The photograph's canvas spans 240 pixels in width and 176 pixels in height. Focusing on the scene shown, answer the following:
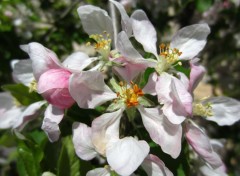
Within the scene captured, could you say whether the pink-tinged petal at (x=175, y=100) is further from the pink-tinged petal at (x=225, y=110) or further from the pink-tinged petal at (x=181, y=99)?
the pink-tinged petal at (x=225, y=110)

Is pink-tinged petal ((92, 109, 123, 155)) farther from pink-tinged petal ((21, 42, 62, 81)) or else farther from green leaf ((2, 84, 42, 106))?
green leaf ((2, 84, 42, 106))

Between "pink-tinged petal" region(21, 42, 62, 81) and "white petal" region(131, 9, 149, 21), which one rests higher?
"white petal" region(131, 9, 149, 21)

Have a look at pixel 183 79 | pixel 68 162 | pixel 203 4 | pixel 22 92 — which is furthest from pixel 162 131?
pixel 203 4

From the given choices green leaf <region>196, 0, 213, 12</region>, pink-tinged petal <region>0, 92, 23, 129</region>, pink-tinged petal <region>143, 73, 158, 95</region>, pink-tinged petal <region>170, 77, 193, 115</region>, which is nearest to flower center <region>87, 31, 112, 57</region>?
pink-tinged petal <region>143, 73, 158, 95</region>

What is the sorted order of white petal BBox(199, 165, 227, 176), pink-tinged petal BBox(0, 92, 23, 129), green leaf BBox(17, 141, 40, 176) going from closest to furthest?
green leaf BBox(17, 141, 40, 176)
white petal BBox(199, 165, 227, 176)
pink-tinged petal BBox(0, 92, 23, 129)

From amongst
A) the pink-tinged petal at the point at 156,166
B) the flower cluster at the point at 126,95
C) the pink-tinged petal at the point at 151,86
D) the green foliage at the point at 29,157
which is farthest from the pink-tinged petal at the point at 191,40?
the green foliage at the point at 29,157

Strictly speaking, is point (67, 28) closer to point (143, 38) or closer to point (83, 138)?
point (143, 38)

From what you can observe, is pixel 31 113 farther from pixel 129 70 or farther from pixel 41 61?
pixel 129 70

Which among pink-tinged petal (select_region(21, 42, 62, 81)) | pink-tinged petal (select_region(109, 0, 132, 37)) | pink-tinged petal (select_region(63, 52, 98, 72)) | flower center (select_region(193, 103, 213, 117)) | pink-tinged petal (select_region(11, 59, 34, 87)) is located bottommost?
flower center (select_region(193, 103, 213, 117))
